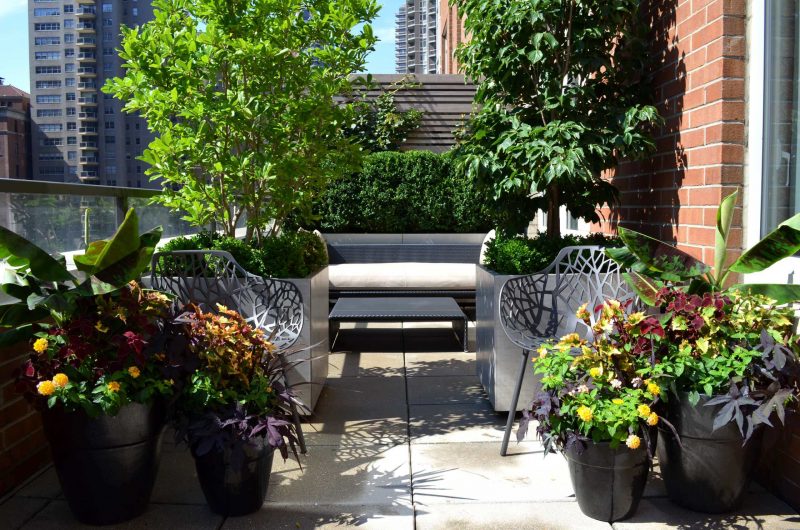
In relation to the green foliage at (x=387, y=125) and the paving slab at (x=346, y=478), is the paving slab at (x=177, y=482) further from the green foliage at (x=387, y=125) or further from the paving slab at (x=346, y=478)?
the green foliage at (x=387, y=125)

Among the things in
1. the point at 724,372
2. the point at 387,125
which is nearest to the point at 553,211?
the point at 724,372

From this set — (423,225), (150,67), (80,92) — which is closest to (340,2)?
(150,67)

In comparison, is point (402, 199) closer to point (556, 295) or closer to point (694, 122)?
point (556, 295)

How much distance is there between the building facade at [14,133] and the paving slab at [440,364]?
16347 mm

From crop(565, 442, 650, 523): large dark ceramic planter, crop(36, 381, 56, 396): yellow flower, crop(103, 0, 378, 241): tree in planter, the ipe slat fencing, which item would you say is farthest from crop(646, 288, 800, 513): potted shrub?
the ipe slat fencing

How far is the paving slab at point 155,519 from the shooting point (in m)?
3.08

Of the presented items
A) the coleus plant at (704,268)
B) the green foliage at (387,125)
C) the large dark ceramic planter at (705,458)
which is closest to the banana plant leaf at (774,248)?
the coleus plant at (704,268)

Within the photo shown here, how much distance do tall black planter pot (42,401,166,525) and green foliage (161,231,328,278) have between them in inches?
69.6

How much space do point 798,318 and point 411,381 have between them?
3.10 metres

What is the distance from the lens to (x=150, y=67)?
4531mm

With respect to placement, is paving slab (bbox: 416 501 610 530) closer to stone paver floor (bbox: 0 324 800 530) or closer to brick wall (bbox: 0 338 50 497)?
stone paver floor (bbox: 0 324 800 530)

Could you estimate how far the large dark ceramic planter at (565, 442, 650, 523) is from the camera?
2996mm

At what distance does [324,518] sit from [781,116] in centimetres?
304

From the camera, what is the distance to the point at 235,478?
10.2 feet
